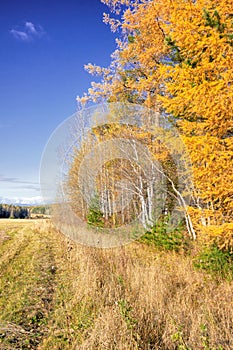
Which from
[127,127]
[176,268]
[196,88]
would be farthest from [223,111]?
[127,127]

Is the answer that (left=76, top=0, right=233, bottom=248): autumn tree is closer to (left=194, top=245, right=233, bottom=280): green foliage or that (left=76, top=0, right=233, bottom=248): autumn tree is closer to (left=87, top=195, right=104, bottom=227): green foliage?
(left=194, top=245, right=233, bottom=280): green foliage

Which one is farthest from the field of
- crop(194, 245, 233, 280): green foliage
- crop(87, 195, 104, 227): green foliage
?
crop(87, 195, 104, 227): green foliage

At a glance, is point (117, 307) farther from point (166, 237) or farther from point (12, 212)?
point (12, 212)

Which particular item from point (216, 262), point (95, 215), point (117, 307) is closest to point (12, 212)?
point (95, 215)

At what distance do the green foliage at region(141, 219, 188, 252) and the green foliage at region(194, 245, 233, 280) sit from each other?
178cm

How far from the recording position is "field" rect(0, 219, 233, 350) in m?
3.58

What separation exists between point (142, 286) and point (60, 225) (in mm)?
15136

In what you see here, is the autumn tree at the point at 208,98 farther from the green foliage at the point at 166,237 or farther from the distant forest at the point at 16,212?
the distant forest at the point at 16,212

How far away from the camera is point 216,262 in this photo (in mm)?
6707

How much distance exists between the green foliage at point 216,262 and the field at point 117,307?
206 millimetres

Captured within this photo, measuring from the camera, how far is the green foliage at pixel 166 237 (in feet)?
29.2

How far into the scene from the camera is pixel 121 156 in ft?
50.2

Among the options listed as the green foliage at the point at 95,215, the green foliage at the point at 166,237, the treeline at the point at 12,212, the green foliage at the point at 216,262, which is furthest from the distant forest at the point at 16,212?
the green foliage at the point at 216,262

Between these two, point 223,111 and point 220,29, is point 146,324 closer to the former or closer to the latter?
point 223,111
